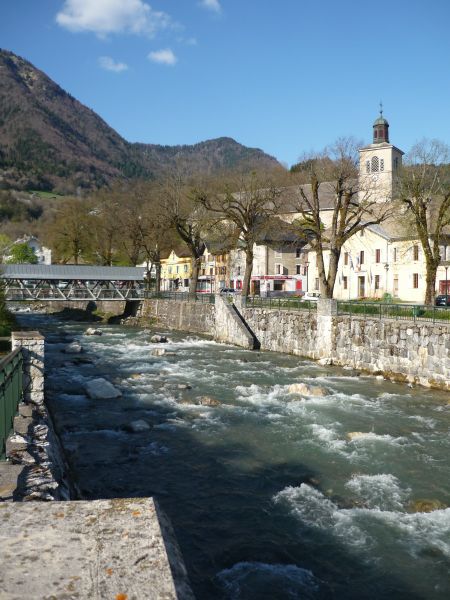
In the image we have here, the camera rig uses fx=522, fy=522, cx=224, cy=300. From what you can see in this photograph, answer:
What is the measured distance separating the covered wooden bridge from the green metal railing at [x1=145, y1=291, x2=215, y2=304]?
165 centimetres

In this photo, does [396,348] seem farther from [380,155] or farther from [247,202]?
[380,155]

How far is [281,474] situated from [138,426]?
454 cm

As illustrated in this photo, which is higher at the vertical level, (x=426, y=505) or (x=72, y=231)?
(x=72, y=231)

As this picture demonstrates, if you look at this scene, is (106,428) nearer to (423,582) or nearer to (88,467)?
(88,467)

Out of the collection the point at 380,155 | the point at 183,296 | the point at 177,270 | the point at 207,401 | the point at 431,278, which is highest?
the point at 380,155

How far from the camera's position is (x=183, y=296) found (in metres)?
45.4

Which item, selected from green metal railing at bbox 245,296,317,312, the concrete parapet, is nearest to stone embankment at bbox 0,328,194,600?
the concrete parapet

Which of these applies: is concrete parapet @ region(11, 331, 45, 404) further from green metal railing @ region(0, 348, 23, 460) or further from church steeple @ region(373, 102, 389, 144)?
church steeple @ region(373, 102, 389, 144)

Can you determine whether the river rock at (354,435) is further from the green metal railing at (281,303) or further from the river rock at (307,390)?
the green metal railing at (281,303)


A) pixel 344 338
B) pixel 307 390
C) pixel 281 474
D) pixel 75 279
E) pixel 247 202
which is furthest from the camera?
pixel 75 279

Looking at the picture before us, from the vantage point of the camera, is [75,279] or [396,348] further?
[75,279]

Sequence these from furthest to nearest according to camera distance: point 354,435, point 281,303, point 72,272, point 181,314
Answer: point 72,272 < point 181,314 < point 281,303 < point 354,435

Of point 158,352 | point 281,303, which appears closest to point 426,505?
point 158,352

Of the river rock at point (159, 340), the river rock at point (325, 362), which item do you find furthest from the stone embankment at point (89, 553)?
the river rock at point (159, 340)
